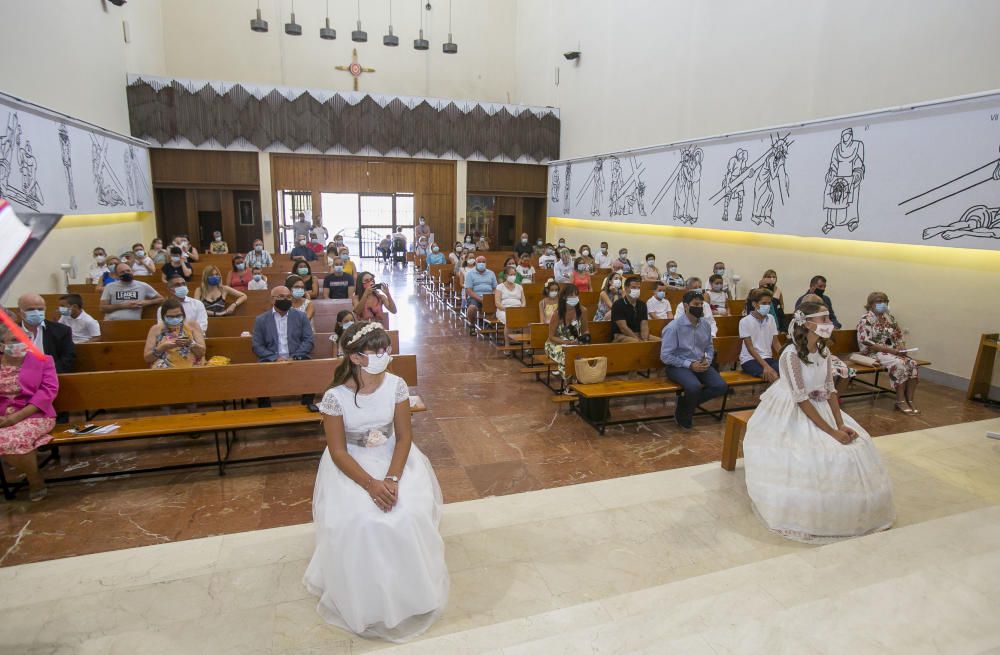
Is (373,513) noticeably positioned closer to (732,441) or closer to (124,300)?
(732,441)

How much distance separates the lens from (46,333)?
4.86 meters

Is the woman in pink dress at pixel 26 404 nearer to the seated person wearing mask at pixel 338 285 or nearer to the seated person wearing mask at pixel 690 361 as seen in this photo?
the seated person wearing mask at pixel 338 285

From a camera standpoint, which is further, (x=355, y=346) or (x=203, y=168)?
(x=203, y=168)

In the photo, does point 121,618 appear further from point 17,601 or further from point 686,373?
point 686,373

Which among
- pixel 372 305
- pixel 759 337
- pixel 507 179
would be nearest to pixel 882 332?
pixel 759 337

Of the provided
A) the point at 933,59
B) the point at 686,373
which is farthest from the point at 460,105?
the point at 686,373

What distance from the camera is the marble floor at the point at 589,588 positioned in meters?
2.45

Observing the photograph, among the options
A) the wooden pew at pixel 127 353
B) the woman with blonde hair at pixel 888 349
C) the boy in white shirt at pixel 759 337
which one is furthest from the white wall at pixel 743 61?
the wooden pew at pixel 127 353

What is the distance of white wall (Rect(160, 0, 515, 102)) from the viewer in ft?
55.5

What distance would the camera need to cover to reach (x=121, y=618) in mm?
2746

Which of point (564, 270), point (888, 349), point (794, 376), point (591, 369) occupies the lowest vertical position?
point (591, 369)

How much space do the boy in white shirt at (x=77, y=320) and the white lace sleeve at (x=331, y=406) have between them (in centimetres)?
423

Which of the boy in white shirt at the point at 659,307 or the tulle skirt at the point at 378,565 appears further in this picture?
the boy in white shirt at the point at 659,307

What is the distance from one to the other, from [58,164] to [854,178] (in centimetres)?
1226
